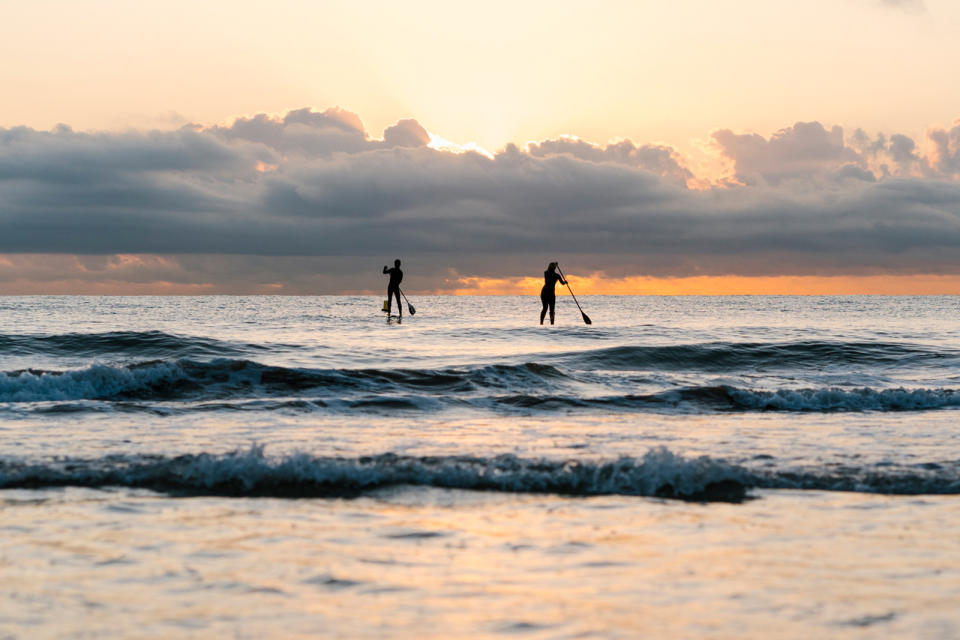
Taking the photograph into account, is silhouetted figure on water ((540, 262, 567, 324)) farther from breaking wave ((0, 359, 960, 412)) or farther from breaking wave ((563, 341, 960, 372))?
breaking wave ((0, 359, 960, 412))

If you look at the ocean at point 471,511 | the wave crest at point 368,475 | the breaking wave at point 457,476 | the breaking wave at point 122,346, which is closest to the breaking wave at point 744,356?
the ocean at point 471,511

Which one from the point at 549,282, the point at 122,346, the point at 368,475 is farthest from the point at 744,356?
the point at 122,346

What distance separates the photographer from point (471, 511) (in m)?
6.16

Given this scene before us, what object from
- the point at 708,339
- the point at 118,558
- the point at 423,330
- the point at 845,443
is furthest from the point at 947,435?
the point at 423,330

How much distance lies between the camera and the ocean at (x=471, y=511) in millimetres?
3934

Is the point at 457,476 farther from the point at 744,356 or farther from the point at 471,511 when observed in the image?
the point at 744,356

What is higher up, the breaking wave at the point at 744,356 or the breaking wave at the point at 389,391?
the breaking wave at the point at 744,356

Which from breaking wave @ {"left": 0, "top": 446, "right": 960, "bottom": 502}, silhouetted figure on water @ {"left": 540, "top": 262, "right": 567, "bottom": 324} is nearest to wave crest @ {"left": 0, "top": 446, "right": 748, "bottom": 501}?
breaking wave @ {"left": 0, "top": 446, "right": 960, "bottom": 502}

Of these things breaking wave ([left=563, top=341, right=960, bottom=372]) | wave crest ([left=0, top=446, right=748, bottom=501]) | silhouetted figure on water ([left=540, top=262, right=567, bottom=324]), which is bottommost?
wave crest ([left=0, top=446, right=748, bottom=501])

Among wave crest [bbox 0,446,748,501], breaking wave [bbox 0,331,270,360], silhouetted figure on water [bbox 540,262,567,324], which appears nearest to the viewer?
wave crest [bbox 0,446,748,501]

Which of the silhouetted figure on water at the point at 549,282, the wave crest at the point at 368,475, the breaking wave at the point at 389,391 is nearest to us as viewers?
the wave crest at the point at 368,475

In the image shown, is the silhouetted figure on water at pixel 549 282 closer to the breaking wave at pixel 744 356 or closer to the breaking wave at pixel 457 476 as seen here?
the breaking wave at pixel 744 356

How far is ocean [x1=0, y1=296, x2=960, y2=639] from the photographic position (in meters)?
3.93

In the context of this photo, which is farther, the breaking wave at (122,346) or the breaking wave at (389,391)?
the breaking wave at (122,346)
